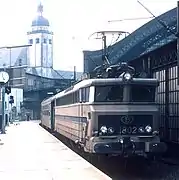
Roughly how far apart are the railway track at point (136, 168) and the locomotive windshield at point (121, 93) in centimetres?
221

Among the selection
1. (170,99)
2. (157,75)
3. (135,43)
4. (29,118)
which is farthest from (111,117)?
(29,118)

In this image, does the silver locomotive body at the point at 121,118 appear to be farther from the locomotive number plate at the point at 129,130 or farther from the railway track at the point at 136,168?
the railway track at the point at 136,168

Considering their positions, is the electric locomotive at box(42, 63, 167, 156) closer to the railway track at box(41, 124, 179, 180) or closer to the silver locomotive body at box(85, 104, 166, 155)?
the silver locomotive body at box(85, 104, 166, 155)

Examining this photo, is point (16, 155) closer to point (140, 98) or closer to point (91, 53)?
point (140, 98)

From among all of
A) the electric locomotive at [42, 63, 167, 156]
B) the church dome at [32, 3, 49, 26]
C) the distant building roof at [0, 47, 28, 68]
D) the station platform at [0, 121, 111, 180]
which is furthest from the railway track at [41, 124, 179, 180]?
the church dome at [32, 3, 49, 26]

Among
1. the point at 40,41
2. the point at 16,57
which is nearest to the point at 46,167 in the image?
the point at 16,57

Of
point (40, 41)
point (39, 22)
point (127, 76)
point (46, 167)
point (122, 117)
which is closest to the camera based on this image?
point (122, 117)

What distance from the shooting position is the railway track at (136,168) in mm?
14281

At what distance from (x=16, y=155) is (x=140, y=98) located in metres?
6.14

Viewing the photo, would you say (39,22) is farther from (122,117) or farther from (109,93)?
(122,117)

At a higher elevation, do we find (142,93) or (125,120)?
(142,93)

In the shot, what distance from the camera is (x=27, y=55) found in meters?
115

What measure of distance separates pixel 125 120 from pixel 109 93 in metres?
1.04

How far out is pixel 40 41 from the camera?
127188 mm
